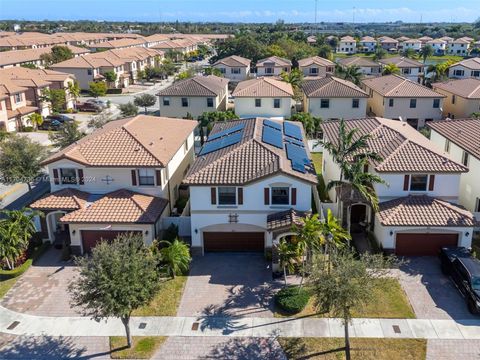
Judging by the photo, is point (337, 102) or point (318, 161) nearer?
point (318, 161)

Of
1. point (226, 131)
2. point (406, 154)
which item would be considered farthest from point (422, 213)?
point (226, 131)

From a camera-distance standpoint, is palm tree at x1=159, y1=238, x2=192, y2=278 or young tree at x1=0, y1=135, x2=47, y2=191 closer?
palm tree at x1=159, y1=238, x2=192, y2=278

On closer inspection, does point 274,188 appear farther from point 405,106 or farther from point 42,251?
point 405,106

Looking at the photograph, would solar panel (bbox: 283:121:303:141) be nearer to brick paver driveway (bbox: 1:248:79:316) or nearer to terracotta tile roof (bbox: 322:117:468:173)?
terracotta tile roof (bbox: 322:117:468:173)

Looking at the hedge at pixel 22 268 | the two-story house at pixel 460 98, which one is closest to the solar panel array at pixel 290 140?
the hedge at pixel 22 268

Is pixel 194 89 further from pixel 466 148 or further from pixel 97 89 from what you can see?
pixel 466 148

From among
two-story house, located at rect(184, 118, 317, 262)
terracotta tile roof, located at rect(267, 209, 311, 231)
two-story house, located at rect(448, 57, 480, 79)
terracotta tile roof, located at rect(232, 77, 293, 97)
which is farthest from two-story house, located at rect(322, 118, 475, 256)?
two-story house, located at rect(448, 57, 480, 79)
